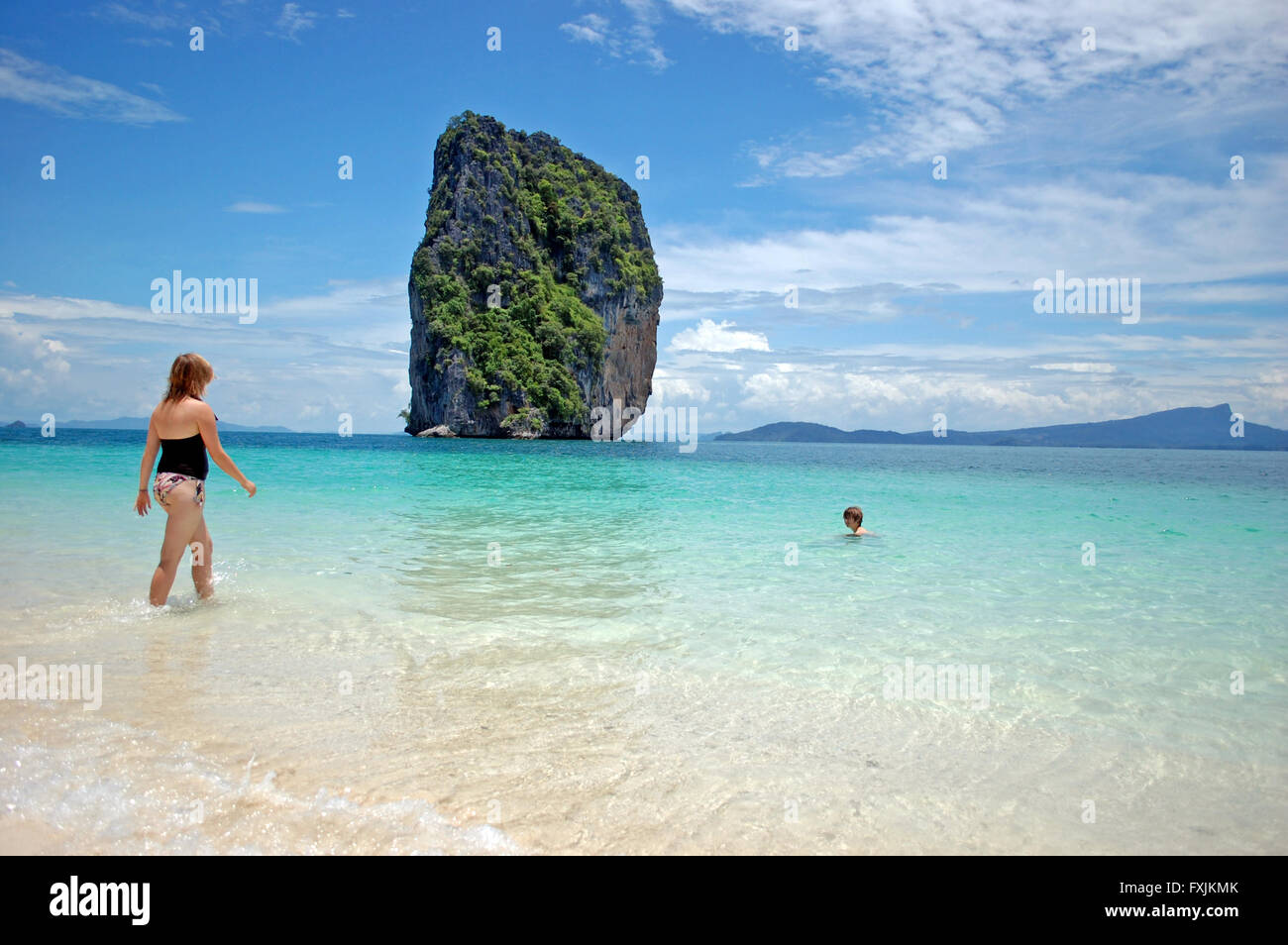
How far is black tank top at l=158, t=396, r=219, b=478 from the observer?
6.05 meters

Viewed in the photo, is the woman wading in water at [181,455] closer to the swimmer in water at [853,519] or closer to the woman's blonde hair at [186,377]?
the woman's blonde hair at [186,377]

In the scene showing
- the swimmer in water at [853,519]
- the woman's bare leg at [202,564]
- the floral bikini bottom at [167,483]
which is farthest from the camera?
the swimmer in water at [853,519]

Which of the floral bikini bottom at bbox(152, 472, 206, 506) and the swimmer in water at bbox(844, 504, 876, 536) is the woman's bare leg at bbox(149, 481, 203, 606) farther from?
the swimmer in water at bbox(844, 504, 876, 536)

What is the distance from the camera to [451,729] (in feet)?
12.6

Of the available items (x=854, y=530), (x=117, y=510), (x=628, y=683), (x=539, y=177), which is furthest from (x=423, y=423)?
(x=628, y=683)

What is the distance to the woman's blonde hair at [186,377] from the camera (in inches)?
237

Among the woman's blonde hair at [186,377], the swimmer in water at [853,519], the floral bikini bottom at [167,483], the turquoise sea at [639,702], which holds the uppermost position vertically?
the woman's blonde hair at [186,377]

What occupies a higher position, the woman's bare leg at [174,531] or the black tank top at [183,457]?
the black tank top at [183,457]

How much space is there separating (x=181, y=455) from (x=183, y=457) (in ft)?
0.07

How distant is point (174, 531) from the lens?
19.7 feet

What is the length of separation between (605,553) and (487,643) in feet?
15.2

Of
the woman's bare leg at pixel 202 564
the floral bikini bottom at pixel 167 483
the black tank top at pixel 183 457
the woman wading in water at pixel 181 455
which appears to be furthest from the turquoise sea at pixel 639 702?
the black tank top at pixel 183 457

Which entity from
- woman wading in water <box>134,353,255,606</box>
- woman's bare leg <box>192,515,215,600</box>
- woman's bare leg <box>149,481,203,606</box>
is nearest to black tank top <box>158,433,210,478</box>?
woman wading in water <box>134,353,255,606</box>
